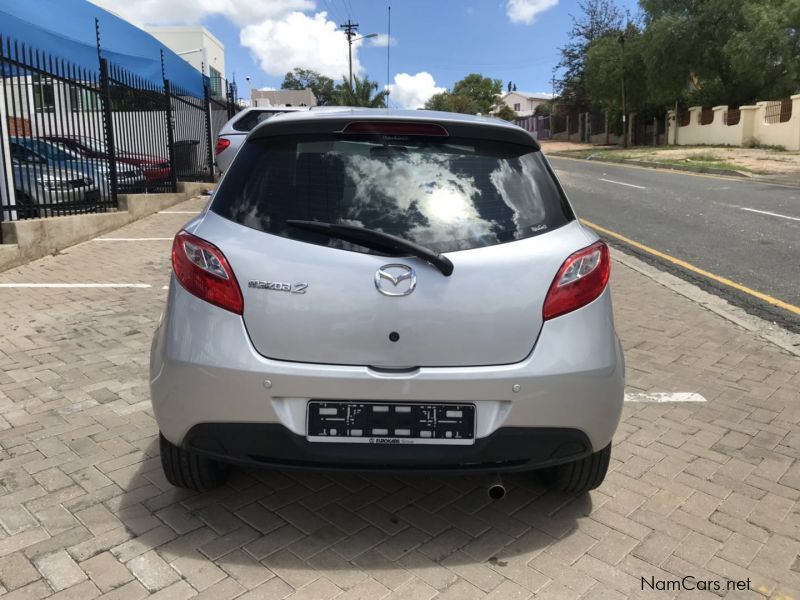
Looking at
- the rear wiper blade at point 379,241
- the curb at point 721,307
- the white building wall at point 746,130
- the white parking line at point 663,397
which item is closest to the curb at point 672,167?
the white building wall at point 746,130

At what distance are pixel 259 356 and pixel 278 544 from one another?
78 centimetres

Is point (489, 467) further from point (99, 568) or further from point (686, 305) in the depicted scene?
point (686, 305)

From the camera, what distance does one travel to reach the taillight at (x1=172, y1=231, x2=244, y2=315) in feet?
8.18

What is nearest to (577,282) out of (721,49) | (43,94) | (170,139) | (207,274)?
(207,274)

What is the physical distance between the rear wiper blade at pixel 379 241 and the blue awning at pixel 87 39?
7050mm

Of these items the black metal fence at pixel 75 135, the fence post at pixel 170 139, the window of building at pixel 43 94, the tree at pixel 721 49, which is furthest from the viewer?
the tree at pixel 721 49

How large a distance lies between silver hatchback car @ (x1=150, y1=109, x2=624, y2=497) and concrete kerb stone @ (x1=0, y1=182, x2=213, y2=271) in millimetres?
6197

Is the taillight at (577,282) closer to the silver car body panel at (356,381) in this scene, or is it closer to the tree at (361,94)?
the silver car body panel at (356,381)

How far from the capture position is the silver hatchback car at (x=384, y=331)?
2430 mm

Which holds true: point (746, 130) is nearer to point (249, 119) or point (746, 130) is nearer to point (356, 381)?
point (249, 119)

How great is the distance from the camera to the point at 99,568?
8.21 ft

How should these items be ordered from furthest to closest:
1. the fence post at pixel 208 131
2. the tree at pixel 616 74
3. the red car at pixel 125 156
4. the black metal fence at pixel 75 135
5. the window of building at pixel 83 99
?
the tree at pixel 616 74 → the fence post at pixel 208 131 → the window of building at pixel 83 99 → the red car at pixel 125 156 → the black metal fence at pixel 75 135

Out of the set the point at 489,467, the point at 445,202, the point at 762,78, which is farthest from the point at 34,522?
the point at 762,78

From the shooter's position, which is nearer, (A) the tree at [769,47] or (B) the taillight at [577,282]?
(B) the taillight at [577,282]
